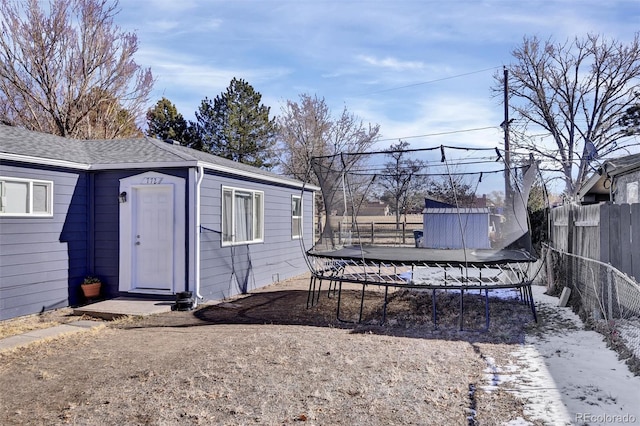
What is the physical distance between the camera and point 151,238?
737cm

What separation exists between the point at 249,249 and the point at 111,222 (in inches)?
98.8

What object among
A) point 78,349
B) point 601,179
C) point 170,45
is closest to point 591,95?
point 601,179

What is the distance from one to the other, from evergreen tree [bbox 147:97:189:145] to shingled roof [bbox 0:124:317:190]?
1358 cm

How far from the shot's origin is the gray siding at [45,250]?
614cm

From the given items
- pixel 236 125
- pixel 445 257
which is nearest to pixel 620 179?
pixel 445 257

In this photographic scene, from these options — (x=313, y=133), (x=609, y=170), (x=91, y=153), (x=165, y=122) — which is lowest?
(x=609, y=170)

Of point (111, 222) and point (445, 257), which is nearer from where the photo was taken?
point (445, 257)

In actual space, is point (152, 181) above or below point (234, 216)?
above

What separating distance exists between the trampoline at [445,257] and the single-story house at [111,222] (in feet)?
3.33

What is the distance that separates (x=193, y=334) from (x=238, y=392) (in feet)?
7.07

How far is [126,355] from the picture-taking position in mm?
4508

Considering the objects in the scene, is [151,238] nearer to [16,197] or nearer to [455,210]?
[16,197]

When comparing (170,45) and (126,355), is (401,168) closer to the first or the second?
(170,45)

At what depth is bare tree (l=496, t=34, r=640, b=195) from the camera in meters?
19.4
